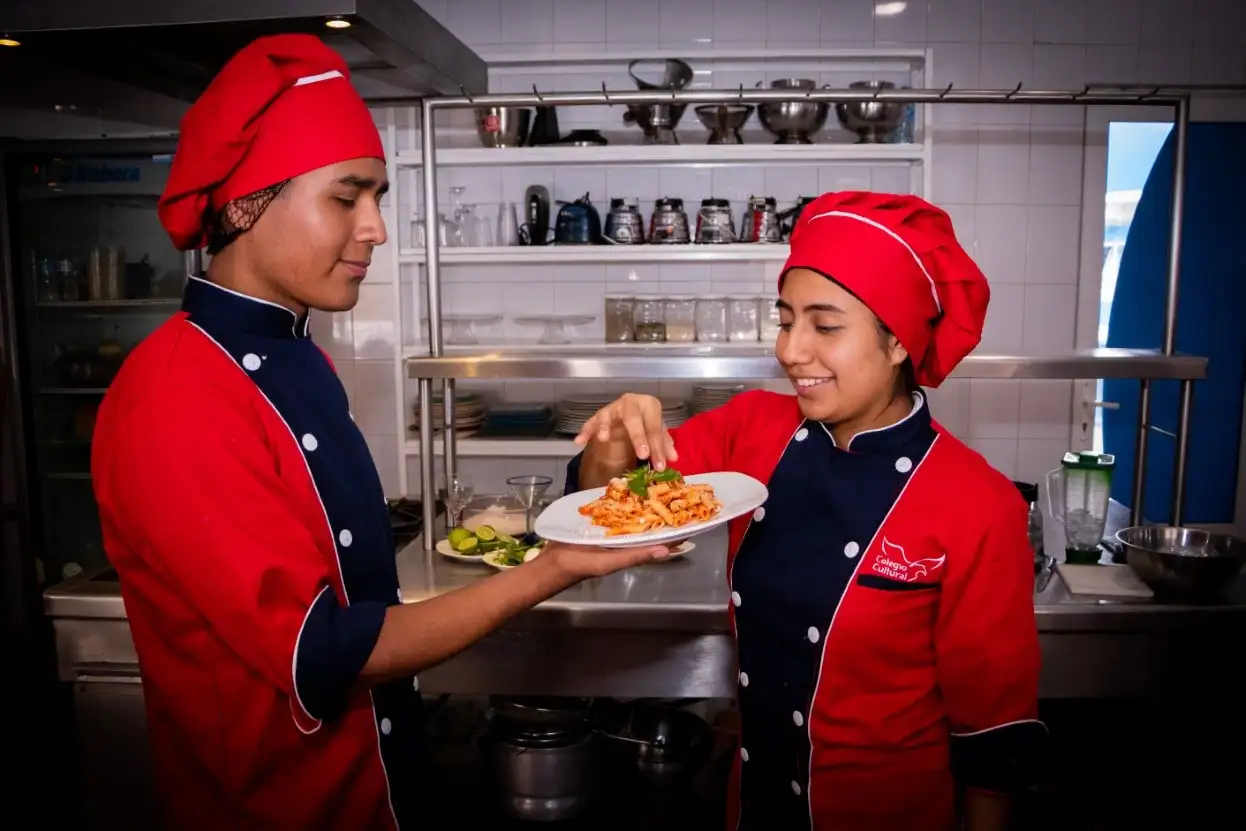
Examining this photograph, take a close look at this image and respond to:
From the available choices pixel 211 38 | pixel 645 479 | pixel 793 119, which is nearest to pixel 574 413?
pixel 793 119

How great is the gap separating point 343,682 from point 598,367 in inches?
41.7

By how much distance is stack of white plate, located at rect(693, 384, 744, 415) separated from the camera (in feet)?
13.5

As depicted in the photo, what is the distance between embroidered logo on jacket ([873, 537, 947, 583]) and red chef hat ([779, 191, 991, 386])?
0.97ft

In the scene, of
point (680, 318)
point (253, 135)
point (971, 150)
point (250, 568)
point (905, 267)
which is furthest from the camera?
point (971, 150)

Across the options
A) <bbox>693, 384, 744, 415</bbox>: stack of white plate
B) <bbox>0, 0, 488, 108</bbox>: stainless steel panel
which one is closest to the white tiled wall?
<bbox>693, 384, 744, 415</bbox>: stack of white plate

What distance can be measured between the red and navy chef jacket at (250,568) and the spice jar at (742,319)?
2.67 meters

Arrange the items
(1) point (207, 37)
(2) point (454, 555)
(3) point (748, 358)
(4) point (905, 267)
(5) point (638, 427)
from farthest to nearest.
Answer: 1. (2) point (454, 555)
2. (3) point (748, 358)
3. (1) point (207, 37)
4. (5) point (638, 427)
5. (4) point (905, 267)

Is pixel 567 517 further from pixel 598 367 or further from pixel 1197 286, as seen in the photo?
pixel 1197 286

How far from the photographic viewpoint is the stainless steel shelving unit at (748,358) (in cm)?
211

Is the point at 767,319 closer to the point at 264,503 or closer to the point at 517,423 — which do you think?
the point at 517,423

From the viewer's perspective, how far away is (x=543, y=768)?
242 centimetres

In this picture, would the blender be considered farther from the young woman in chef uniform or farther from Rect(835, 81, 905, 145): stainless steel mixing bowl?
Rect(835, 81, 905, 145): stainless steel mixing bowl

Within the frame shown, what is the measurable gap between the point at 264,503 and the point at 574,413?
303cm

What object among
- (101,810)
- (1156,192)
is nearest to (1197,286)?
(1156,192)
